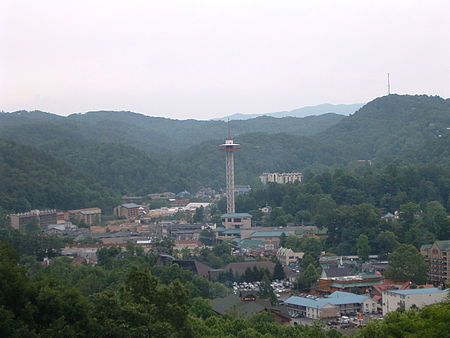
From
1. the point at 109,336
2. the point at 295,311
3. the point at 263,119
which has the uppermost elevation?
the point at 263,119

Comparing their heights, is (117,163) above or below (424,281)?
above

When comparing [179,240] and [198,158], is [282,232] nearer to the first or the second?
[179,240]

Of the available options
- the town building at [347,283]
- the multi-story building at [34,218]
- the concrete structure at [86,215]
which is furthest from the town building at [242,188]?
the town building at [347,283]

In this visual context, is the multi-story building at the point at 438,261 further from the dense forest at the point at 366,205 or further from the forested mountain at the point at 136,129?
the forested mountain at the point at 136,129

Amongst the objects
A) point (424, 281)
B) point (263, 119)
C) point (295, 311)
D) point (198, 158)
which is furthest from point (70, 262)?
point (263, 119)

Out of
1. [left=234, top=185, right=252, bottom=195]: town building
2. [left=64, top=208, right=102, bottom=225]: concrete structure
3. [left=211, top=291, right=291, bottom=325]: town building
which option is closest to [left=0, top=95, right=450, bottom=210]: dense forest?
[left=234, top=185, right=252, bottom=195]: town building

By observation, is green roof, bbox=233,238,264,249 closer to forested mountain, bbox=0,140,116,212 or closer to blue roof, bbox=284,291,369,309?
blue roof, bbox=284,291,369,309

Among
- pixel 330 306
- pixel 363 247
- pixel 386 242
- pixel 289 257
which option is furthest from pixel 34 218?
pixel 330 306
